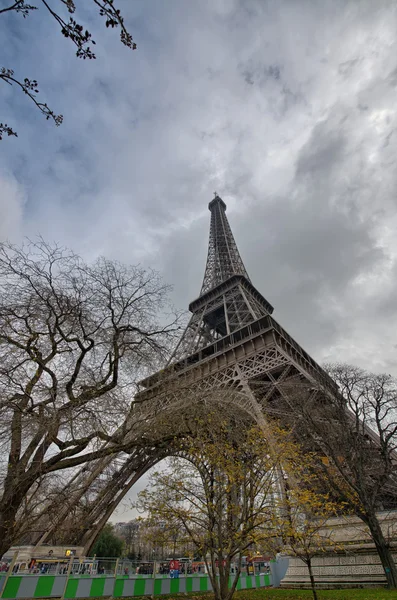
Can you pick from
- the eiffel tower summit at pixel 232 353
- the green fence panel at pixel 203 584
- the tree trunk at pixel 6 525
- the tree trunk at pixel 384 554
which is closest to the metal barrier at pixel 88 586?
the green fence panel at pixel 203 584

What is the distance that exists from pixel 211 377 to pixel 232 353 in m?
2.71

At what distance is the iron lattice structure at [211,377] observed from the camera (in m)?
10.1

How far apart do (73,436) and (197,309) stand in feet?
125

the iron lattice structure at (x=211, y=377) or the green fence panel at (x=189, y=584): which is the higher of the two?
the iron lattice structure at (x=211, y=377)

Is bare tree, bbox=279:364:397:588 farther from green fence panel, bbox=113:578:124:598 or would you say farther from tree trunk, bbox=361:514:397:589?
green fence panel, bbox=113:578:124:598

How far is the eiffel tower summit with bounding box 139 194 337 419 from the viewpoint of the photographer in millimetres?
12258

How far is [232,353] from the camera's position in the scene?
27094 millimetres

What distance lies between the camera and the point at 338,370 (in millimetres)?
17328

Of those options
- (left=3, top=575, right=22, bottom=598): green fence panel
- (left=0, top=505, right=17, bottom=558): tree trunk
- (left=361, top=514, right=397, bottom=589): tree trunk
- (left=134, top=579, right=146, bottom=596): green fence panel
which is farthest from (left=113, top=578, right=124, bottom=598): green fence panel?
(left=361, top=514, right=397, bottom=589): tree trunk

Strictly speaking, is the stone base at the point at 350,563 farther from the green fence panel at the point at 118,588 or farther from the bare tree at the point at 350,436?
the green fence panel at the point at 118,588

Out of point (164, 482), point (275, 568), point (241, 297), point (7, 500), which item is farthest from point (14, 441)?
point (241, 297)

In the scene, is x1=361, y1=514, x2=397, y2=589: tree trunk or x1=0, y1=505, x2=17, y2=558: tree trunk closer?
x1=0, y1=505, x2=17, y2=558: tree trunk

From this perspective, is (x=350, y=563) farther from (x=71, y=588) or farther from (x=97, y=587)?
(x=71, y=588)

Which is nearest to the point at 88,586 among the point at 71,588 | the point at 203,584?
the point at 71,588
